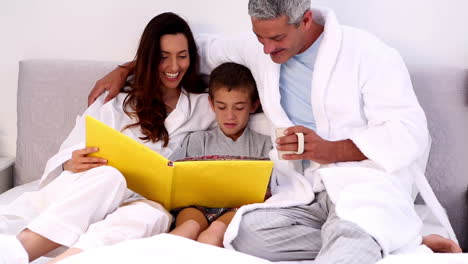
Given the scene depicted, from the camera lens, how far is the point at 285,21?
1.92 m

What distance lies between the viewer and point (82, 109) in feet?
7.82

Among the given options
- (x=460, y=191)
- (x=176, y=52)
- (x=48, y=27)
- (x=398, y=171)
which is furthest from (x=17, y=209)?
(x=460, y=191)

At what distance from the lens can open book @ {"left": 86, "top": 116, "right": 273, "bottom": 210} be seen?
5.93 ft

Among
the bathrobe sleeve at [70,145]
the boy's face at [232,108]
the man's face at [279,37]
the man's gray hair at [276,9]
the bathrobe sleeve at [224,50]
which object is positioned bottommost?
the bathrobe sleeve at [70,145]

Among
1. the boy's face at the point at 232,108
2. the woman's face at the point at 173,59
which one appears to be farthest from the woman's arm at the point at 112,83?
the boy's face at the point at 232,108

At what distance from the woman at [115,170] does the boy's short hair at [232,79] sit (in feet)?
0.39

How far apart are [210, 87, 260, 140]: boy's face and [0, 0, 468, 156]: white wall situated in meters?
0.42

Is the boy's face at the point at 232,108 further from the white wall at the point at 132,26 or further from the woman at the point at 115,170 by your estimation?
the white wall at the point at 132,26

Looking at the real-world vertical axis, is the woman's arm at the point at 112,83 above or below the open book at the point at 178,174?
above

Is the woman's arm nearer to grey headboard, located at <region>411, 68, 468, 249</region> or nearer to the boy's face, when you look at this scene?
the boy's face

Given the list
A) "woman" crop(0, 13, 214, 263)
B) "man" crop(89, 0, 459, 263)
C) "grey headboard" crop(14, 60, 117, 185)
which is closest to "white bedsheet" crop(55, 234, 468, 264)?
"woman" crop(0, 13, 214, 263)

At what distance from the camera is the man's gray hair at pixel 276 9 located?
189 cm

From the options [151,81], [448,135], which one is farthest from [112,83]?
[448,135]

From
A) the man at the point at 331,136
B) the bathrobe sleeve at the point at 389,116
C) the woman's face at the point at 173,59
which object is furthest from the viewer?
the woman's face at the point at 173,59
